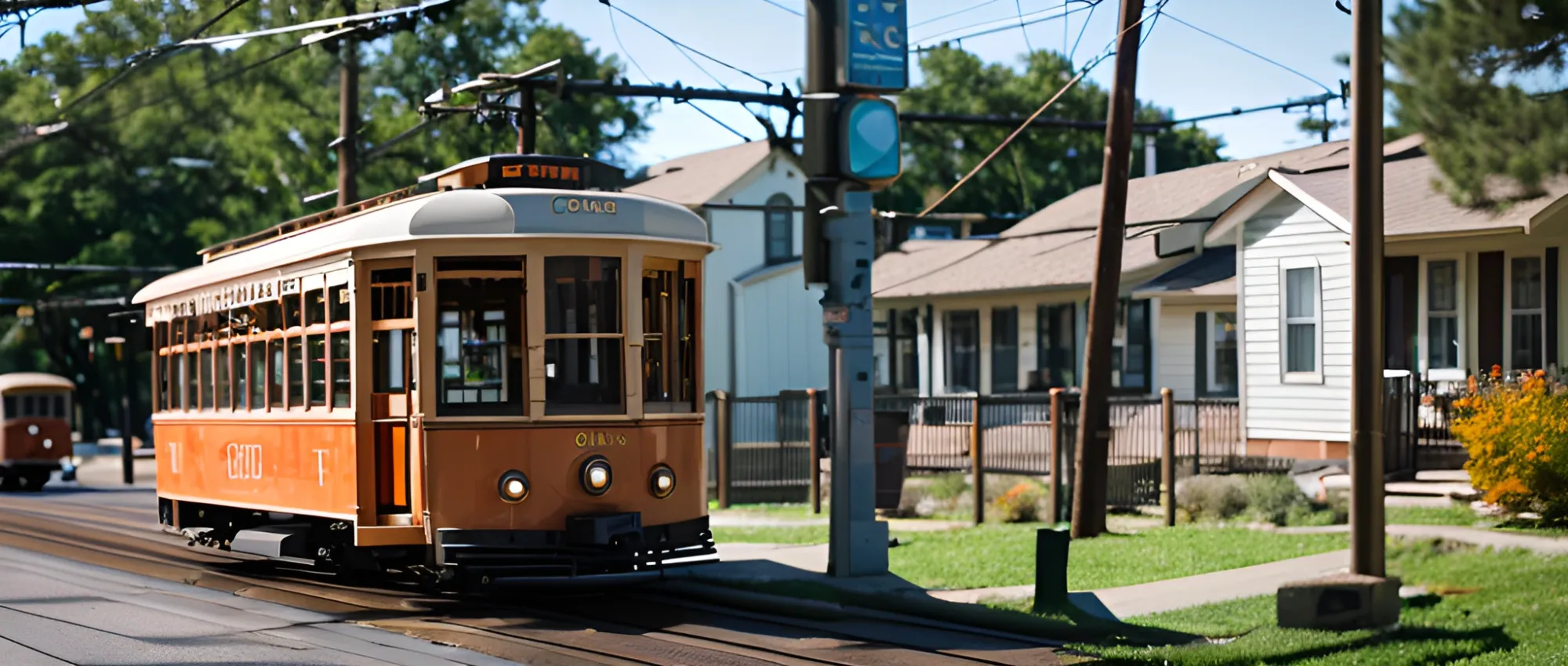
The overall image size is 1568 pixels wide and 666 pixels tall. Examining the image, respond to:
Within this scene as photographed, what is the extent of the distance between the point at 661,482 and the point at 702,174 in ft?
90.3

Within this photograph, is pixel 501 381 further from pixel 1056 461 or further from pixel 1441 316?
pixel 1441 316

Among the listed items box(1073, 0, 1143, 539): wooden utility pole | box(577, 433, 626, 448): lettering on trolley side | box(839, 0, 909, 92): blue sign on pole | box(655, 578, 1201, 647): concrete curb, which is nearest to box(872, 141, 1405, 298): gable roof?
box(1073, 0, 1143, 539): wooden utility pole

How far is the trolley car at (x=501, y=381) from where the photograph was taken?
41.4 feet

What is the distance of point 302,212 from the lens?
5175 centimetres

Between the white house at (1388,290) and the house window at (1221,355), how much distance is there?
384cm

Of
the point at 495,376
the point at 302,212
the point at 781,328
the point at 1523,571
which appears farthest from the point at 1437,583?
the point at 302,212

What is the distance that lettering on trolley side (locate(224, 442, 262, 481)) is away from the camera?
15.1 meters

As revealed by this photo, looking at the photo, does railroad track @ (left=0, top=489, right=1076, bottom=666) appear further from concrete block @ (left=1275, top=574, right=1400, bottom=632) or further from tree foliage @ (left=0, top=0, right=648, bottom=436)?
tree foliage @ (left=0, top=0, right=648, bottom=436)

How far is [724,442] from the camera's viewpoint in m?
25.4

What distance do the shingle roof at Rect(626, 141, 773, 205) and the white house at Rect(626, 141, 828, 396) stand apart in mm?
40

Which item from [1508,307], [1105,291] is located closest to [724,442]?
[1105,291]

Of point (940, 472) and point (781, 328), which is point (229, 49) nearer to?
point (781, 328)

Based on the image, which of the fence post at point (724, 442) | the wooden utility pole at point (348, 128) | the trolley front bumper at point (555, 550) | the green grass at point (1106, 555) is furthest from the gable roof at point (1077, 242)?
the trolley front bumper at point (555, 550)

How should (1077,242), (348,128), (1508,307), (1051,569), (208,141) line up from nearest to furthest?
1. (1051,569)
2. (1508,307)
3. (348,128)
4. (1077,242)
5. (208,141)
